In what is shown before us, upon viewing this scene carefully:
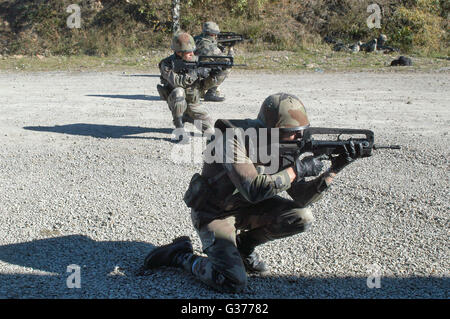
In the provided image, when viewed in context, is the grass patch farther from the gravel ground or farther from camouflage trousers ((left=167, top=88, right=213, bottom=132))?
camouflage trousers ((left=167, top=88, right=213, bottom=132))

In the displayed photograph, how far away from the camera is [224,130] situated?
11.4 ft

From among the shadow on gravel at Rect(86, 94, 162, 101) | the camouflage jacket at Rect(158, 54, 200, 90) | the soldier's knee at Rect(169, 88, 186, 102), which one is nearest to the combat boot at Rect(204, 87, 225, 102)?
the shadow on gravel at Rect(86, 94, 162, 101)

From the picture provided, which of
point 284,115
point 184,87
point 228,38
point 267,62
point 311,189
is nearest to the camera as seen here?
point 284,115

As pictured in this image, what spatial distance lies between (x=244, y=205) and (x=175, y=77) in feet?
12.7

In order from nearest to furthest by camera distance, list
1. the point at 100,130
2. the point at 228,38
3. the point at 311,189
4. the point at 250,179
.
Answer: the point at 250,179
the point at 311,189
the point at 100,130
the point at 228,38

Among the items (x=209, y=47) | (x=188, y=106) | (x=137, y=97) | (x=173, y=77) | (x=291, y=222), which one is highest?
(x=209, y=47)

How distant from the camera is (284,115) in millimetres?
3434

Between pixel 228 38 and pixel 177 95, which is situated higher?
pixel 228 38

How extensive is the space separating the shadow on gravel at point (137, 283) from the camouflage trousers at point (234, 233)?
0.11m

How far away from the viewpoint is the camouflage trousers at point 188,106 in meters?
7.27

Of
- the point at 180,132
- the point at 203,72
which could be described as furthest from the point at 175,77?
the point at 180,132

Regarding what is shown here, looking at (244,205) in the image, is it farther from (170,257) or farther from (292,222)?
(170,257)

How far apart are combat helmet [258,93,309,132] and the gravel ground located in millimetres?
1058
